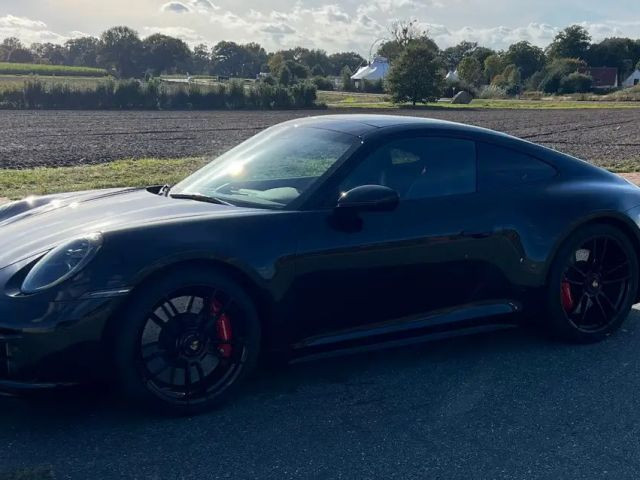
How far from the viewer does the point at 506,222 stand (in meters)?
4.44

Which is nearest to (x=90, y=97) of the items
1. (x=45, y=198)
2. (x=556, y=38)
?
(x=45, y=198)

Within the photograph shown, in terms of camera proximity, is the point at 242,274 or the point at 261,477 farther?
the point at 242,274

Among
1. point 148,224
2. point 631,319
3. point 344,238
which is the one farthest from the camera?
point 631,319

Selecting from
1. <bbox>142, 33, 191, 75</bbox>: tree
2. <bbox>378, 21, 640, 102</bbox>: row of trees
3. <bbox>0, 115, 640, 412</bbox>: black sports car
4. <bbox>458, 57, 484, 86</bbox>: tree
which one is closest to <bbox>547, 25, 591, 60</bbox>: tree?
<bbox>378, 21, 640, 102</bbox>: row of trees

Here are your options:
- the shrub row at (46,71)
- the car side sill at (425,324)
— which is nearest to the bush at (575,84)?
the shrub row at (46,71)

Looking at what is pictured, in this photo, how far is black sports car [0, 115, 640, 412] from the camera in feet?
11.1

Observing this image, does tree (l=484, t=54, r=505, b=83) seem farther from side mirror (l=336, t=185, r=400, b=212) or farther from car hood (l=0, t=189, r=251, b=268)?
side mirror (l=336, t=185, r=400, b=212)

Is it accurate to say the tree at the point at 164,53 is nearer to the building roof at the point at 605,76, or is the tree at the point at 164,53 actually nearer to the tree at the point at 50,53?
the tree at the point at 50,53

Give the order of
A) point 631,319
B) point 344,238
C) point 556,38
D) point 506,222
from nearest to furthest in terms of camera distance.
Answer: point 344,238, point 506,222, point 631,319, point 556,38

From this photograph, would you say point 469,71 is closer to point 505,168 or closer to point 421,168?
point 505,168

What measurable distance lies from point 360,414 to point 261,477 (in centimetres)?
78

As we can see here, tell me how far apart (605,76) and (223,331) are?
12546 centimetres

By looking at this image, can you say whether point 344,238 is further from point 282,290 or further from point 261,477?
point 261,477

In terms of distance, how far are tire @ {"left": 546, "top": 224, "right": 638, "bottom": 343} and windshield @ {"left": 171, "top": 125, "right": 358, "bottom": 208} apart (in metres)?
1.57
